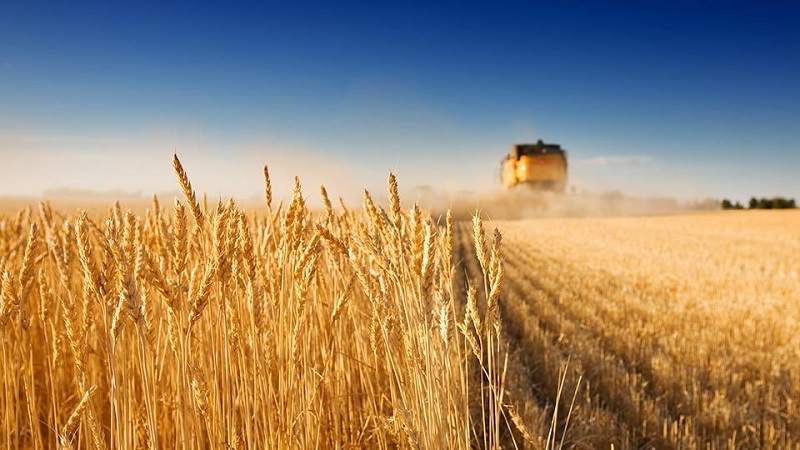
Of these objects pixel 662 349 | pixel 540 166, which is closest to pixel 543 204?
pixel 540 166

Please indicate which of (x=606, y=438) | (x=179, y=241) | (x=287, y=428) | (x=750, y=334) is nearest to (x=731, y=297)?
(x=750, y=334)

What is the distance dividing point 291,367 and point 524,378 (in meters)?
3.02

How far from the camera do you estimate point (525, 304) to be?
7320 mm

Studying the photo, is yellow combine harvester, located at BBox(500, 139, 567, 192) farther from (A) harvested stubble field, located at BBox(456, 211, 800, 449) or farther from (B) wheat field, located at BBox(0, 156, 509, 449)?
(B) wheat field, located at BBox(0, 156, 509, 449)

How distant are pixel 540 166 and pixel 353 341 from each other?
84.0ft

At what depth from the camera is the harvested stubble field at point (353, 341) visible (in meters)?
1.69

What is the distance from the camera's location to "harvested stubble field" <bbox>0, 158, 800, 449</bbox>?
1694 mm

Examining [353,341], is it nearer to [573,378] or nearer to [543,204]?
[573,378]

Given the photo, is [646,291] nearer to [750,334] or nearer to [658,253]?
[750,334]

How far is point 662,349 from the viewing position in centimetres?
573

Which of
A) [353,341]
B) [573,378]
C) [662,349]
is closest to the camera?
[353,341]

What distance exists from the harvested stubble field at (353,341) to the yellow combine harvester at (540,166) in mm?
18013

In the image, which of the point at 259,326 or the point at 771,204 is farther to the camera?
the point at 771,204

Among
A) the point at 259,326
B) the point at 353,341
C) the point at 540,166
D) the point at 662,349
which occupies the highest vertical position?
the point at 540,166
